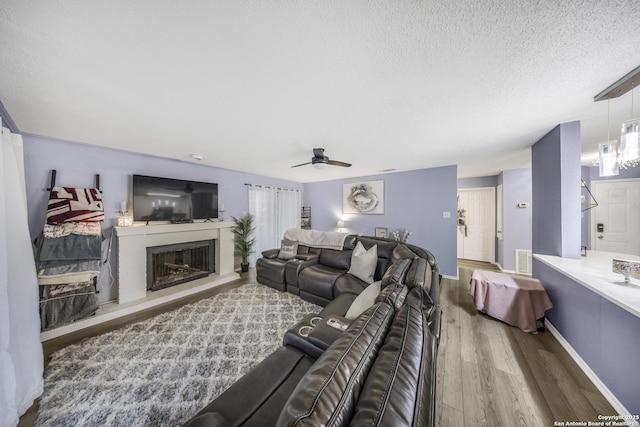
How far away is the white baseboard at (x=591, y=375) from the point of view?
1347mm

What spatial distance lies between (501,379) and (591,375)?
0.72 meters

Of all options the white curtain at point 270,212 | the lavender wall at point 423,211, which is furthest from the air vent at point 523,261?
the white curtain at point 270,212

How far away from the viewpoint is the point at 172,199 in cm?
335

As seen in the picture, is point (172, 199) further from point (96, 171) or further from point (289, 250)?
point (289, 250)

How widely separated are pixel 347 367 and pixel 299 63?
1559 millimetres

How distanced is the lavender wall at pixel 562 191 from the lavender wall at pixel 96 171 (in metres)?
5.14

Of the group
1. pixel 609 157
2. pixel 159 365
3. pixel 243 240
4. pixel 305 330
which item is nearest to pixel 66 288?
pixel 159 365

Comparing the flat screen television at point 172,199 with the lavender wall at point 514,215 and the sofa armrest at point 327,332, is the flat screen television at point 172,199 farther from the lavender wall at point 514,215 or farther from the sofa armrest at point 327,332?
the lavender wall at point 514,215

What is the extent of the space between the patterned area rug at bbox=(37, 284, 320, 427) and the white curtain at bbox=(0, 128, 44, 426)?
0.54 ft

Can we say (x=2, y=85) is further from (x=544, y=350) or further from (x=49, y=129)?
(x=544, y=350)

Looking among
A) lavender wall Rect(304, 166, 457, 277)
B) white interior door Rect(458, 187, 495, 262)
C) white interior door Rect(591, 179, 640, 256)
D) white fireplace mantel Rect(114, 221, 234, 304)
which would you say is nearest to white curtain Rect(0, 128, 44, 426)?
white fireplace mantel Rect(114, 221, 234, 304)

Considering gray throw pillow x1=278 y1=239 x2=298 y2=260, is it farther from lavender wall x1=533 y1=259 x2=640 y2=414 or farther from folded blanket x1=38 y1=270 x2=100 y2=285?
lavender wall x1=533 y1=259 x2=640 y2=414

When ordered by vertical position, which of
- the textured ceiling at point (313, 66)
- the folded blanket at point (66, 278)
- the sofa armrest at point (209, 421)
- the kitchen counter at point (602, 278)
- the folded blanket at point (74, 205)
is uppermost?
the textured ceiling at point (313, 66)

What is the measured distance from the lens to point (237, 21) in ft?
3.11
